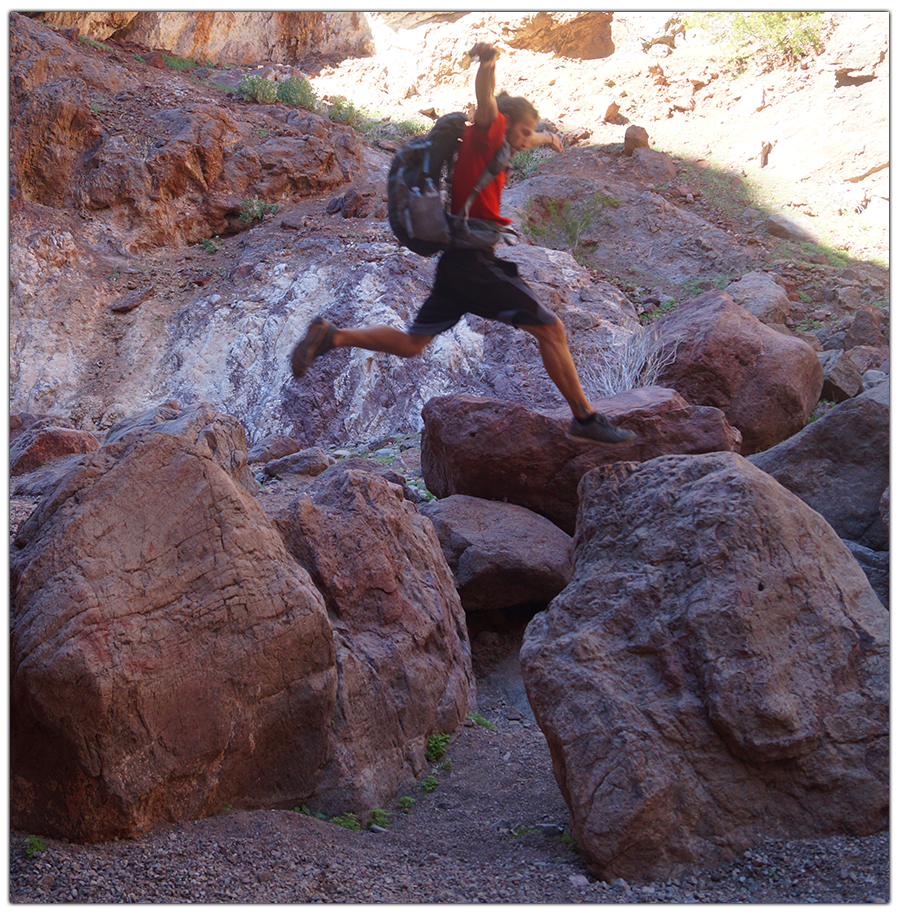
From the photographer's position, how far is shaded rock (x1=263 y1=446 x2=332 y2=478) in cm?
665

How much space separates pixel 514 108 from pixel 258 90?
13.7 feet

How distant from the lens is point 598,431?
3.86m

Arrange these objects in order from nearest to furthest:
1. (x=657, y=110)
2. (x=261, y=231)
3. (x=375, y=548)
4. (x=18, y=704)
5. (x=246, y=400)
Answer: (x=18, y=704) < (x=375, y=548) < (x=657, y=110) < (x=246, y=400) < (x=261, y=231)

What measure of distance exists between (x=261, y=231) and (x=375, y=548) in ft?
15.6

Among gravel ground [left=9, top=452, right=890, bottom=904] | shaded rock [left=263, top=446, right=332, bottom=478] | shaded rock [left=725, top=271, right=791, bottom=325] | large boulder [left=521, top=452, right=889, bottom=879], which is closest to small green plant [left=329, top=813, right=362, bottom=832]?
gravel ground [left=9, top=452, right=890, bottom=904]

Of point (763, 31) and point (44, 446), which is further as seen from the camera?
point (44, 446)

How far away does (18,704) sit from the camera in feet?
10.5

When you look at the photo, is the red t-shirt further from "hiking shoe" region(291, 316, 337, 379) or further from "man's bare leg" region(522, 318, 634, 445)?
"hiking shoe" region(291, 316, 337, 379)

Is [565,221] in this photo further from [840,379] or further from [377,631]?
[377,631]

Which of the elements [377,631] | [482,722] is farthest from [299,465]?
[482,722]

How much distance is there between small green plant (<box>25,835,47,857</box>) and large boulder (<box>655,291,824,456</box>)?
610 cm

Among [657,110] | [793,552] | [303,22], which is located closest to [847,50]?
[657,110]

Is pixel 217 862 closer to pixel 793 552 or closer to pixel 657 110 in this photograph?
pixel 793 552

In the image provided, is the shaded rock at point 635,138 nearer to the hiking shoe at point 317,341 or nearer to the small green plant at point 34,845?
the hiking shoe at point 317,341
